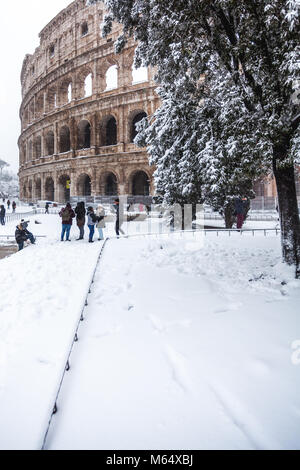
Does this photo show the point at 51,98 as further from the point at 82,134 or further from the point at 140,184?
the point at 140,184

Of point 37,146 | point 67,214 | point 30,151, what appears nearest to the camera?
point 67,214

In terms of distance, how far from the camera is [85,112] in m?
27.0

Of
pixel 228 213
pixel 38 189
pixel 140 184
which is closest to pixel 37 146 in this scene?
pixel 38 189

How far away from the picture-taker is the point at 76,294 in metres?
4.83

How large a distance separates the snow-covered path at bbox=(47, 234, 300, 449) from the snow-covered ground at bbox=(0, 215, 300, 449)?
11 mm

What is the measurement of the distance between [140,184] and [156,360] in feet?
88.9

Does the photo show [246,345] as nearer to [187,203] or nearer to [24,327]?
[24,327]

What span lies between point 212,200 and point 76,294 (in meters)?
8.05

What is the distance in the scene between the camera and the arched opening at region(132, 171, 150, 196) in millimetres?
28297

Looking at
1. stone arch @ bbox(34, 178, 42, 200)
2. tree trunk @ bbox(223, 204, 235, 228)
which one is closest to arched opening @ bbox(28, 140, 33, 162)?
stone arch @ bbox(34, 178, 42, 200)

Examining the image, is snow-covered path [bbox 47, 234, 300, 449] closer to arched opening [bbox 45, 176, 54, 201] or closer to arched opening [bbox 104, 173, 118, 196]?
arched opening [bbox 104, 173, 118, 196]

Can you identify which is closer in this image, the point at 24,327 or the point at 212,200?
the point at 24,327

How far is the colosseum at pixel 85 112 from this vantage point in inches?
978
